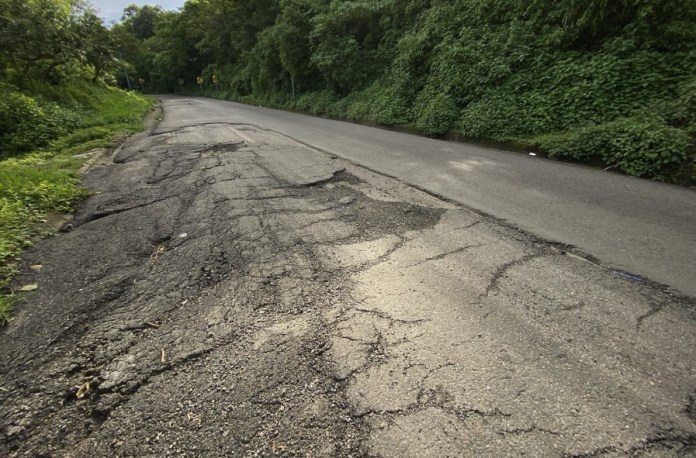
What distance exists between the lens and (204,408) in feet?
6.12

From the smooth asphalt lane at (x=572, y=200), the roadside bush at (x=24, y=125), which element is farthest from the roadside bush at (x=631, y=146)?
the roadside bush at (x=24, y=125)

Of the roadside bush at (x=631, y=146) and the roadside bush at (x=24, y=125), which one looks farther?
the roadside bush at (x=24, y=125)

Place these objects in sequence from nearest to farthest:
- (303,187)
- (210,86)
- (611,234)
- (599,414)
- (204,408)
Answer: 1. (599,414)
2. (204,408)
3. (611,234)
4. (303,187)
5. (210,86)

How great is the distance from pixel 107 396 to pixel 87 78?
20.9 metres

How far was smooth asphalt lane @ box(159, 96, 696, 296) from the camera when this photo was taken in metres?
3.25

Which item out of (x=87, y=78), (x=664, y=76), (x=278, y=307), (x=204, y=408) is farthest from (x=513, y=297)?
(x=87, y=78)

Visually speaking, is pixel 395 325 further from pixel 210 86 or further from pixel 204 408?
pixel 210 86

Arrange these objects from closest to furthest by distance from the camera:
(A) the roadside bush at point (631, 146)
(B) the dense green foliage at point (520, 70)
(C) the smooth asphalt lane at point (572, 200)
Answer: (C) the smooth asphalt lane at point (572, 200), (A) the roadside bush at point (631, 146), (B) the dense green foliage at point (520, 70)

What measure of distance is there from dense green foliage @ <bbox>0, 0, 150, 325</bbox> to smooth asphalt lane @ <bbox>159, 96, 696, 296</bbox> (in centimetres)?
506

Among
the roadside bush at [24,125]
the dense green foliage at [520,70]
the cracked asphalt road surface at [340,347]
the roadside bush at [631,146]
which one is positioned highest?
the dense green foliage at [520,70]

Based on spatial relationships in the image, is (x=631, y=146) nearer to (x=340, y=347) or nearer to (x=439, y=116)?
(x=439, y=116)

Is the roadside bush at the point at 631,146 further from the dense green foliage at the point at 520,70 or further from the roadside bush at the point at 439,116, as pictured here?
the roadside bush at the point at 439,116

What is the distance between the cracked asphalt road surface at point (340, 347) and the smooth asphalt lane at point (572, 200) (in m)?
0.38

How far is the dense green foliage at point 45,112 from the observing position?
4.33 m
